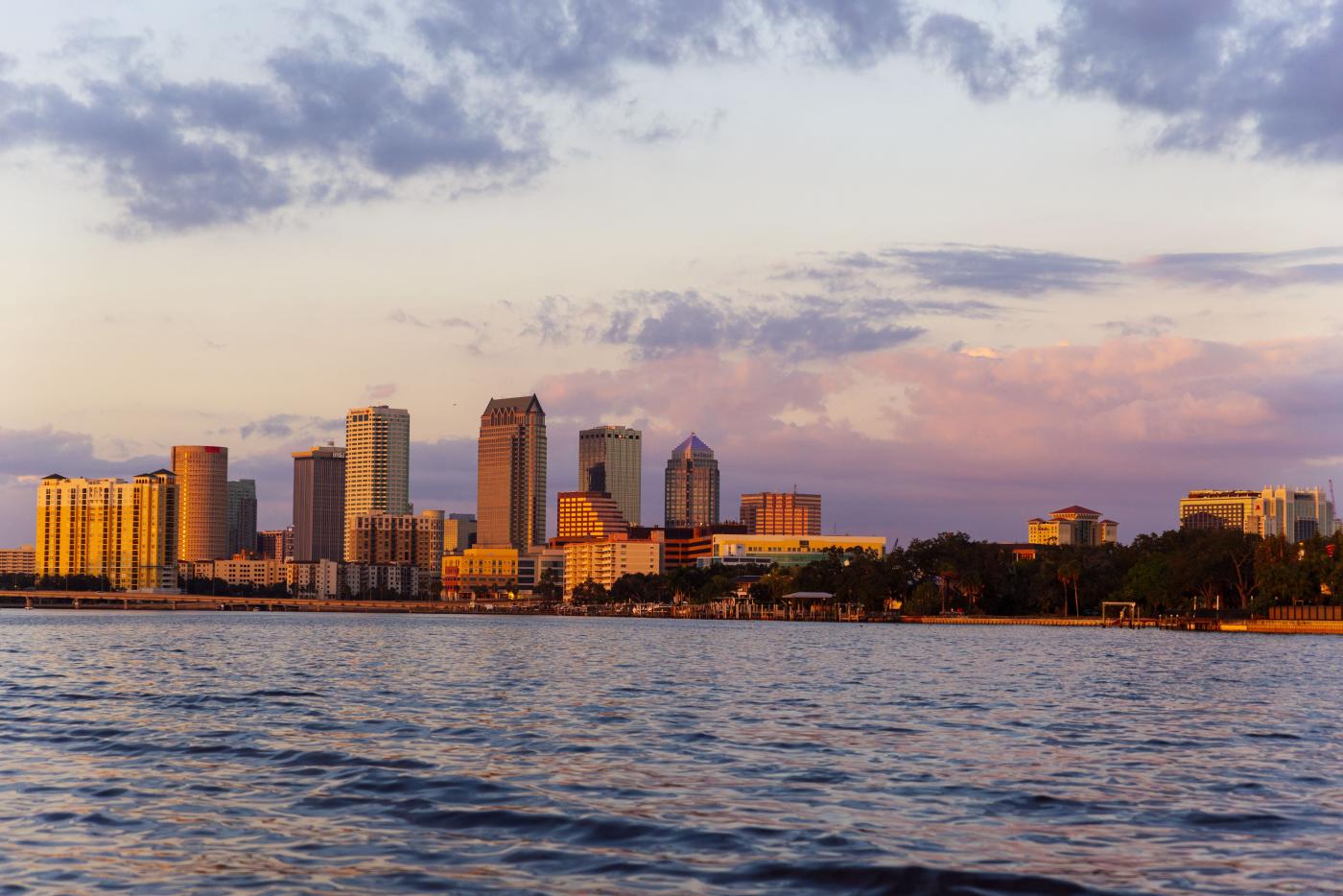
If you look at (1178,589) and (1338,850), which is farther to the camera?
(1178,589)

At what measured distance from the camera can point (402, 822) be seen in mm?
25281

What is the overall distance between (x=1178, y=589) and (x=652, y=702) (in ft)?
538

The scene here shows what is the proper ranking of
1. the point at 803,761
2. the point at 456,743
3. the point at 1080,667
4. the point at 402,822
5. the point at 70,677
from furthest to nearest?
the point at 1080,667
the point at 70,677
the point at 456,743
the point at 803,761
the point at 402,822

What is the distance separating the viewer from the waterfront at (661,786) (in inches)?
843

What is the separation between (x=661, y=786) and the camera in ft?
97.3

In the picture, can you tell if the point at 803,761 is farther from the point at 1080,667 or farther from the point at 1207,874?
the point at 1080,667

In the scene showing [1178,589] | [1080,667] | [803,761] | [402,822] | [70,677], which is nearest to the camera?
[402,822]

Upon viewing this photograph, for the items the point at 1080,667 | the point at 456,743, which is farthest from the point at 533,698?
the point at 1080,667

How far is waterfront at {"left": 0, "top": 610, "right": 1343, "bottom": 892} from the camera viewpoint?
70.3 feet

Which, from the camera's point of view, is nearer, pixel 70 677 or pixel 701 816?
pixel 701 816

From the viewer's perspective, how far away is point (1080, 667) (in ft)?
270

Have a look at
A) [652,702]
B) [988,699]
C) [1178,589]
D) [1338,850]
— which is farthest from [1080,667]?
[1178,589]

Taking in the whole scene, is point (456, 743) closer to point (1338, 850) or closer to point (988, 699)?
point (1338, 850)

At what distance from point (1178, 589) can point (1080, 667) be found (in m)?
127
